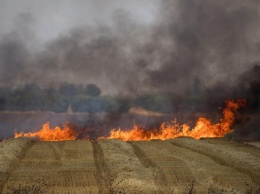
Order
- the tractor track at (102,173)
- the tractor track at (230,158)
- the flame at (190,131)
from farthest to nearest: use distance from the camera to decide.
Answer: the flame at (190,131) < the tractor track at (230,158) < the tractor track at (102,173)

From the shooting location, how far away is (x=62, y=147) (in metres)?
39.2

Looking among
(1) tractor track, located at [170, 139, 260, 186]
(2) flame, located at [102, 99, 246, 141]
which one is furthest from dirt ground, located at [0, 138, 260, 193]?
(2) flame, located at [102, 99, 246, 141]

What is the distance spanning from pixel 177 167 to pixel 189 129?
29.5 meters

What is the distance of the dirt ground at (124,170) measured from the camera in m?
22.9

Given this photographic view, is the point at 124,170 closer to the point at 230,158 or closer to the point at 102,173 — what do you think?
the point at 102,173

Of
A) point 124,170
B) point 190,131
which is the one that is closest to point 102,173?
point 124,170

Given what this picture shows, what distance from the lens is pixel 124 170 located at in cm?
2681

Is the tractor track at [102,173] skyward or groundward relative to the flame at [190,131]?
groundward

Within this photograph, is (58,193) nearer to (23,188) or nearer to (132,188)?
(23,188)

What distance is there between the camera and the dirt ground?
2288 cm

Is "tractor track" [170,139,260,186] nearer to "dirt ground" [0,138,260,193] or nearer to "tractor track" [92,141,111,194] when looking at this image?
"dirt ground" [0,138,260,193]

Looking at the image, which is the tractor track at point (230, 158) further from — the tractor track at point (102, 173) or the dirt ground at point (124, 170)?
the tractor track at point (102, 173)

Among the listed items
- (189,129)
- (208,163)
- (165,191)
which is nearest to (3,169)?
(165,191)

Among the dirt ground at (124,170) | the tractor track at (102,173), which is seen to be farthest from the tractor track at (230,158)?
the tractor track at (102,173)
